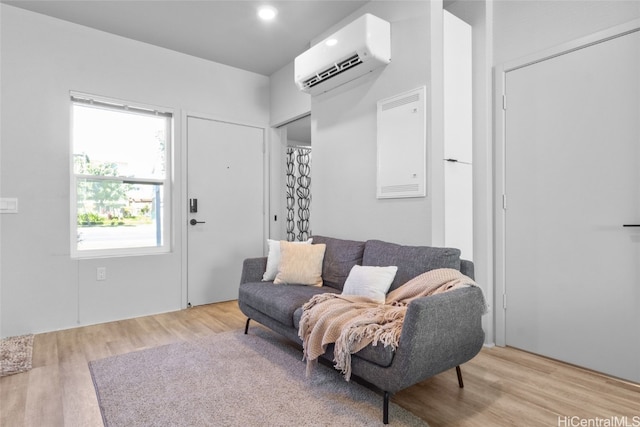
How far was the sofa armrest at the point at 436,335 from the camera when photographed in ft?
5.24

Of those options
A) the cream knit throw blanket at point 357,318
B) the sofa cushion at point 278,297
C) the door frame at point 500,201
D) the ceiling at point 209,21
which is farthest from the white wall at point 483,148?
the sofa cushion at point 278,297

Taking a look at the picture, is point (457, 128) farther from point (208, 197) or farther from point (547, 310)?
point (208, 197)

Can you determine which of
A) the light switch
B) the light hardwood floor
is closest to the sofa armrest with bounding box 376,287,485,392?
the light hardwood floor

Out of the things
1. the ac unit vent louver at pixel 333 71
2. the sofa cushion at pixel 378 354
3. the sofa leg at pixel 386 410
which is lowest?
the sofa leg at pixel 386 410

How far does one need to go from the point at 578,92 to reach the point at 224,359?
3011mm

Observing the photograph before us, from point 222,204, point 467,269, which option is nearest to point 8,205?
point 222,204

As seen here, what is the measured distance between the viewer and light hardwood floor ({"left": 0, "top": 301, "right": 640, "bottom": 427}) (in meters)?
1.75

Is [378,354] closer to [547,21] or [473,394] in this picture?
[473,394]

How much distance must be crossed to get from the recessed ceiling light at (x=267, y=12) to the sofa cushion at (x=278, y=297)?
2391 millimetres

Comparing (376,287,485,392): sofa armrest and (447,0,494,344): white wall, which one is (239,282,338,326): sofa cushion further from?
(447,0,494,344): white wall

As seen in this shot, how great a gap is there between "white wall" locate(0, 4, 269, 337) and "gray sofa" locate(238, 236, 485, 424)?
162cm

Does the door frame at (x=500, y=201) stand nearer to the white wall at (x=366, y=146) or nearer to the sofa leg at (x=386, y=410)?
the white wall at (x=366, y=146)

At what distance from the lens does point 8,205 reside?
2973 millimetres

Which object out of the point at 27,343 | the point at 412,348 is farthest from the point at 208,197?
the point at 412,348
